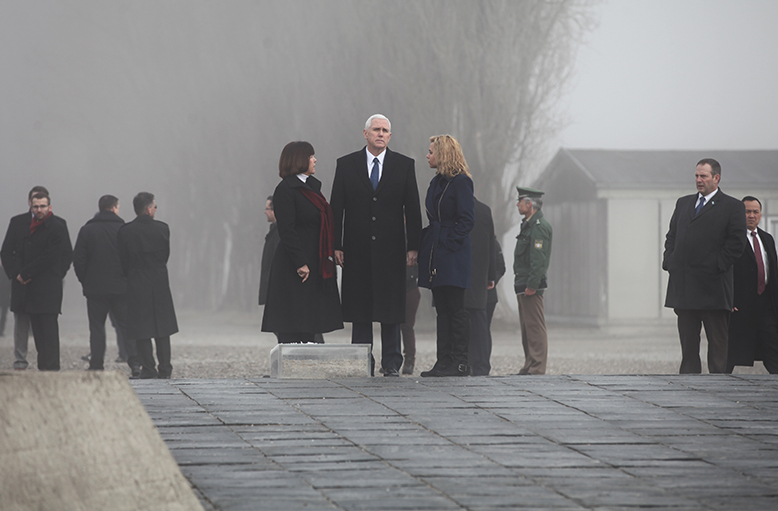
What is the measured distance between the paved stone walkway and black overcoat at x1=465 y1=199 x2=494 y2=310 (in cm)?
249

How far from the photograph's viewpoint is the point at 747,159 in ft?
76.3

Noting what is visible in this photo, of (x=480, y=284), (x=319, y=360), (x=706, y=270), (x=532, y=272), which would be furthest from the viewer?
(x=532, y=272)

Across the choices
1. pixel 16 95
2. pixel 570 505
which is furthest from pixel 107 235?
pixel 16 95

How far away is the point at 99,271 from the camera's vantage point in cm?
984

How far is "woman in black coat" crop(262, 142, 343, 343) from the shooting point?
638 centimetres

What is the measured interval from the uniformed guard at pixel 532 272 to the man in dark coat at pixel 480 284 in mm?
362

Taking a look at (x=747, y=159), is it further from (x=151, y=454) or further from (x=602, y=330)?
(x=151, y=454)

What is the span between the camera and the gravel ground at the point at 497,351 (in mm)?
12477

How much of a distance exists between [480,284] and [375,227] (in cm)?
233

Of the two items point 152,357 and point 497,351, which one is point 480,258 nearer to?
point 152,357

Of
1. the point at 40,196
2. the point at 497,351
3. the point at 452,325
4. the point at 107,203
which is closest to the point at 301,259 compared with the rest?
the point at 452,325

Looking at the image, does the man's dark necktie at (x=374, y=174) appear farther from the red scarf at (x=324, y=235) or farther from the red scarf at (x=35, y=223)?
the red scarf at (x=35, y=223)

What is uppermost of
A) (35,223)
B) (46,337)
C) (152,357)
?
(35,223)

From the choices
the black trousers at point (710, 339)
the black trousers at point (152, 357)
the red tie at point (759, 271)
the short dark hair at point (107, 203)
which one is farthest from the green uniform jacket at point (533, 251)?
the short dark hair at point (107, 203)
